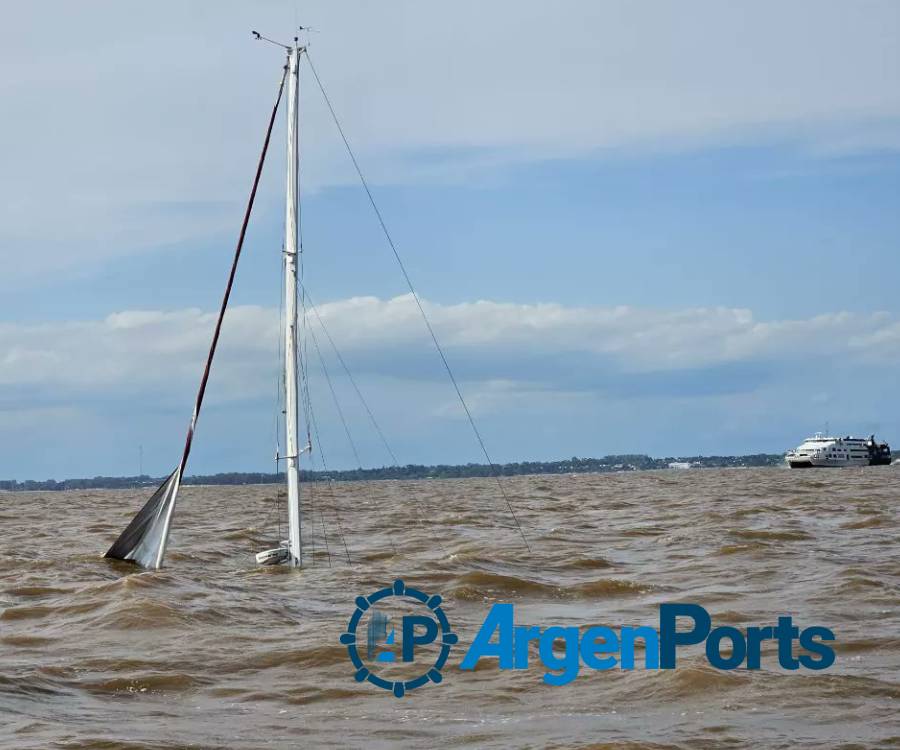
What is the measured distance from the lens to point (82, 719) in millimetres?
12984

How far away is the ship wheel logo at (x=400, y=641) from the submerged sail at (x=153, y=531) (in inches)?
269

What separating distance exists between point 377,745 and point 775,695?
453cm

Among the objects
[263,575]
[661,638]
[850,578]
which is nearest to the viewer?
[661,638]

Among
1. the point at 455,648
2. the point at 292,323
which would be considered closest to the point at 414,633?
the point at 455,648

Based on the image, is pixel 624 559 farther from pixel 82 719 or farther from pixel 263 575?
pixel 82 719

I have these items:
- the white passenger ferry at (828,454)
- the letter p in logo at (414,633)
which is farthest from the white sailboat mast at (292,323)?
the white passenger ferry at (828,454)

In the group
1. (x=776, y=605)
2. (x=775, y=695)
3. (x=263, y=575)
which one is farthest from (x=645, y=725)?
(x=263, y=575)

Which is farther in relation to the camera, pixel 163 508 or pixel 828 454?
pixel 828 454

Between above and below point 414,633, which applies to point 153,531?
above

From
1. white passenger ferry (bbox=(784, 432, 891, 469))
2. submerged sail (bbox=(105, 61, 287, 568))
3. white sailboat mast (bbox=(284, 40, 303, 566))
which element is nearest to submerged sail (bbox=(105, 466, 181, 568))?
submerged sail (bbox=(105, 61, 287, 568))

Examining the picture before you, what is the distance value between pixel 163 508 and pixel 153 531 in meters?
0.60

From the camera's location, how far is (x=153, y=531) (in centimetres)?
2795

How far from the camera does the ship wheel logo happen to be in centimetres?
1488

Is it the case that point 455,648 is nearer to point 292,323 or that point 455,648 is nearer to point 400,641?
point 400,641
